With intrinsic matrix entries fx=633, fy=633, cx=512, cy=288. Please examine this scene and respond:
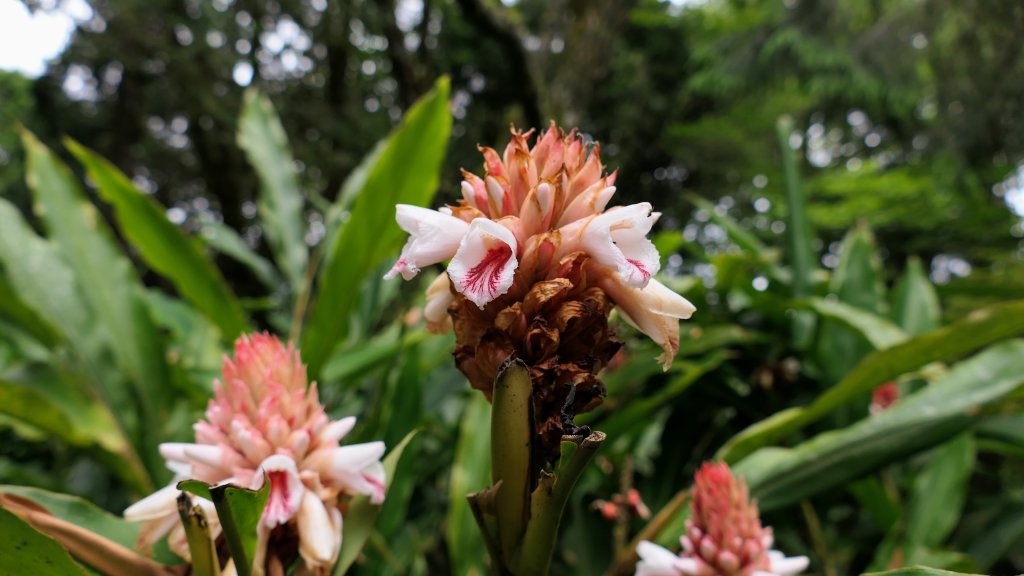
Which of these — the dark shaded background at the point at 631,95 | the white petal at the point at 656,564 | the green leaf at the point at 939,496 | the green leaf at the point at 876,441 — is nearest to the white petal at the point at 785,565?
the white petal at the point at 656,564

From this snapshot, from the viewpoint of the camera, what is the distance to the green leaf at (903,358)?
36.9 inches

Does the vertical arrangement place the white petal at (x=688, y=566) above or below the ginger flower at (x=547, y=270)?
below

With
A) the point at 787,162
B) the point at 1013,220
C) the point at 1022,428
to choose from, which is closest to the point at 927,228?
the point at 1013,220

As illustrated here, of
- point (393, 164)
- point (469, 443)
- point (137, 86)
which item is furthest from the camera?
point (137, 86)

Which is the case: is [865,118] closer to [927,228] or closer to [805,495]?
[927,228]

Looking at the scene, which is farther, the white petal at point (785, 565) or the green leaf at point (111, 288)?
the green leaf at point (111, 288)

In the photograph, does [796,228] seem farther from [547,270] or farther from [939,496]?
[547,270]

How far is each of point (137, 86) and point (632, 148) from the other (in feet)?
18.1

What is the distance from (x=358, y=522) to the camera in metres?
0.59

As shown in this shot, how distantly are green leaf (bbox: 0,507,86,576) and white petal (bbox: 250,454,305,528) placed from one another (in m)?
0.13

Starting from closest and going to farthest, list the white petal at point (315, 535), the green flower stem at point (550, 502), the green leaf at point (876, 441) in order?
the green flower stem at point (550, 502) → the white petal at point (315, 535) → the green leaf at point (876, 441)

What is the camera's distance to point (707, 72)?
6.98 metres

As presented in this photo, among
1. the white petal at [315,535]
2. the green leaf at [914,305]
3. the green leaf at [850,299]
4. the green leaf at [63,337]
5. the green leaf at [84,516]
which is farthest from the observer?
the green leaf at [914,305]

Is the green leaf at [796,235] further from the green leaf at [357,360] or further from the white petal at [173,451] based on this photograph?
the white petal at [173,451]
